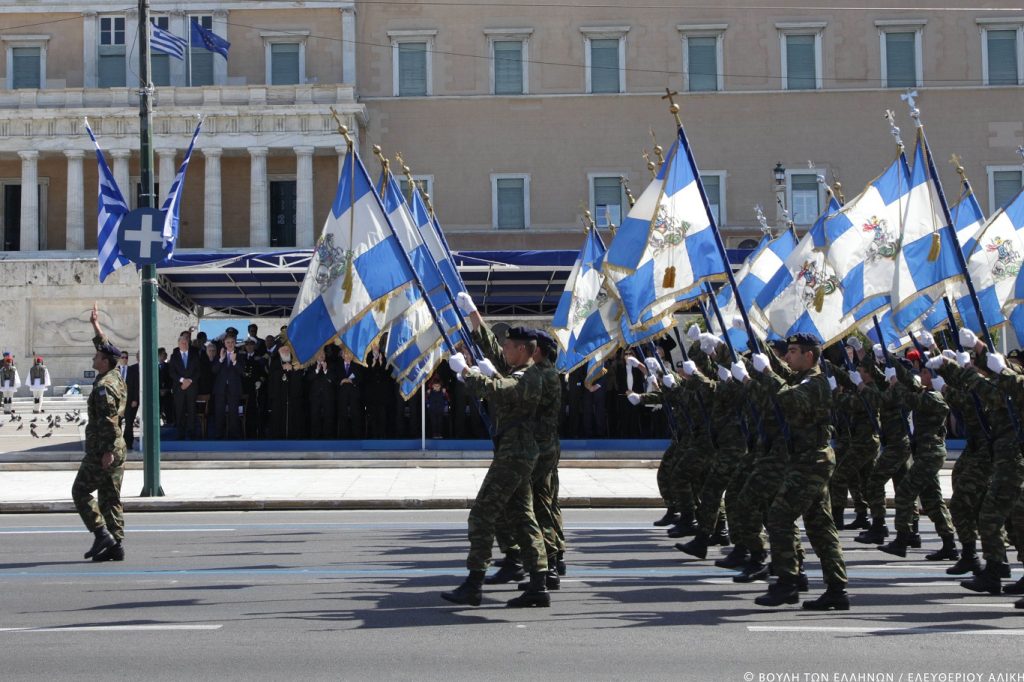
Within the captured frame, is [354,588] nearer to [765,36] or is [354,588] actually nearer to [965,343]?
[965,343]

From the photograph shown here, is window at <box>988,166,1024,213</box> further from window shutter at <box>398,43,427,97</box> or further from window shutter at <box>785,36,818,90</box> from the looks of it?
window shutter at <box>398,43,427,97</box>

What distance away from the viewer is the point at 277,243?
52469mm

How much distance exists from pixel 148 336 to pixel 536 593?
965 centimetres

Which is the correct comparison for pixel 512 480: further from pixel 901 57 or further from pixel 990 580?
pixel 901 57

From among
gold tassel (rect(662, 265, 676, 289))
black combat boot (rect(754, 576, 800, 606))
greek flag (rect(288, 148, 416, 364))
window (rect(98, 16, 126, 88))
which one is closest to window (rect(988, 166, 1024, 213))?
window (rect(98, 16, 126, 88))

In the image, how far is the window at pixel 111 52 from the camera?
52.5 m

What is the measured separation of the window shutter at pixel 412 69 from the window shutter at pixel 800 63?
13.8 metres

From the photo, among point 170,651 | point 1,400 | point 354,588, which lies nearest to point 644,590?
point 354,588

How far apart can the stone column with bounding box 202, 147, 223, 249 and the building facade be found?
0.28 ft

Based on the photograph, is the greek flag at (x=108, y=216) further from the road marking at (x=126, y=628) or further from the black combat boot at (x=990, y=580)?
the black combat boot at (x=990, y=580)

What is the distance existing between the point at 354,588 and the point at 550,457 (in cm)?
174

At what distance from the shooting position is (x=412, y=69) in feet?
171

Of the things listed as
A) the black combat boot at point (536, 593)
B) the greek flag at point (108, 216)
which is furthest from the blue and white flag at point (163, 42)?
the black combat boot at point (536, 593)

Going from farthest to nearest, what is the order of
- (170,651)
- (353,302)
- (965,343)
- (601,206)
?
1. (601,206)
2. (353,302)
3. (965,343)
4. (170,651)
